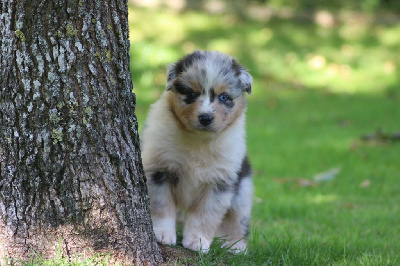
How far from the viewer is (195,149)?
423 cm

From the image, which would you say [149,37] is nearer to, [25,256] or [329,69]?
[329,69]

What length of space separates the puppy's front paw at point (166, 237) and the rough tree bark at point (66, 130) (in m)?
0.69

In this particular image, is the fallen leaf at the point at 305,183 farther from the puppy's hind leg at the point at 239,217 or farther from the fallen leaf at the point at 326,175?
the puppy's hind leg at the point at 239,217

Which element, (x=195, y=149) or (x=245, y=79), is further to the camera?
(x=245, y=79)

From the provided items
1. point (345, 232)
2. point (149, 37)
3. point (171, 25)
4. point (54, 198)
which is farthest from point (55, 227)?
point (171, 25)

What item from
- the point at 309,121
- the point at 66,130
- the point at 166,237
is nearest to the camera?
the point at 66,130

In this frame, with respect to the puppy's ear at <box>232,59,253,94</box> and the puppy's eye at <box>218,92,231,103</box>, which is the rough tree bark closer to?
the puppy's eye at <box>218,92,231,103</box>

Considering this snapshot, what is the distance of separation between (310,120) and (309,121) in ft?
0.18

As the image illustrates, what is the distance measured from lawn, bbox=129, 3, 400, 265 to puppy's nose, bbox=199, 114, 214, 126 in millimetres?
877

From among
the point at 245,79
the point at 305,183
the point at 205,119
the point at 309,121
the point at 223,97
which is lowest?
the point at 305,183

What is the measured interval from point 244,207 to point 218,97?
0.93 meters

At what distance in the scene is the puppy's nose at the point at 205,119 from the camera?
409 cm

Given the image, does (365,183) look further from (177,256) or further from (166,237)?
(177,256)

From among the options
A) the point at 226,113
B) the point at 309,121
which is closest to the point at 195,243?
the point at 226,113
